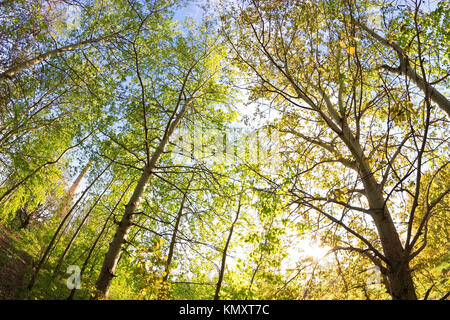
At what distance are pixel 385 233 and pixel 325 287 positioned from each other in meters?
1.58

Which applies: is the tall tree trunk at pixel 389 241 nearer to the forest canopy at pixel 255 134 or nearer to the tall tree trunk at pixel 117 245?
the forest canopy at pixel 255 134

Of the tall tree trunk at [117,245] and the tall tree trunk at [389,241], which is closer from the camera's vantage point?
the tall tree trunk at [389,241]

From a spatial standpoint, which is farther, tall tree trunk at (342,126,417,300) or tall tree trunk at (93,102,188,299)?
tall tree trunk at (93,102,188,299)

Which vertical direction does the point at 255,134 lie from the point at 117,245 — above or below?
above

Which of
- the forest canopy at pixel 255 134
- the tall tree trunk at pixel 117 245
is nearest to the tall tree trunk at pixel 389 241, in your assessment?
the forest canopy at pixel 255 134

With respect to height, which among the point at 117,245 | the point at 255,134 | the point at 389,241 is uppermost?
the point at 255,134

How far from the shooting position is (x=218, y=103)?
6.41 m

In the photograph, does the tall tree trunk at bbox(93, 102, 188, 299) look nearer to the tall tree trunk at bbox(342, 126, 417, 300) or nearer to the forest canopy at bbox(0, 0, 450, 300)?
the forest canopy at bbox(0, 0, 450, 300)

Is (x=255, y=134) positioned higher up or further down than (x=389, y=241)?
higher up

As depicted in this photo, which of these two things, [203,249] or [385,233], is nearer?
[385,233]

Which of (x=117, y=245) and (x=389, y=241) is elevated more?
(x=389, y=241)

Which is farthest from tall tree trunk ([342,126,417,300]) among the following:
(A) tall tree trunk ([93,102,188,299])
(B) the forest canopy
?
(A) tall tree trunk ([93,102,188,299])
